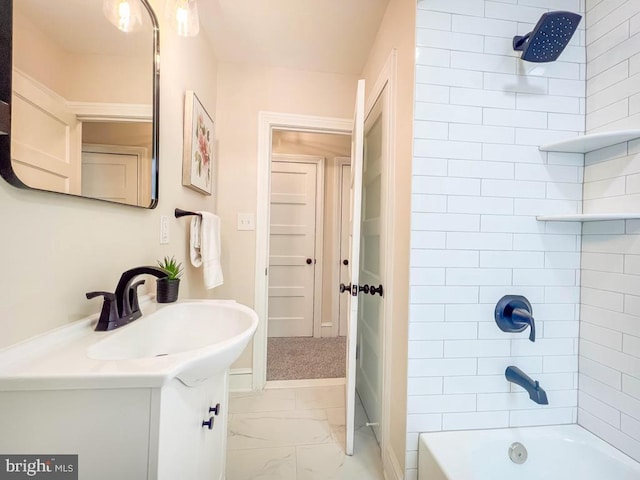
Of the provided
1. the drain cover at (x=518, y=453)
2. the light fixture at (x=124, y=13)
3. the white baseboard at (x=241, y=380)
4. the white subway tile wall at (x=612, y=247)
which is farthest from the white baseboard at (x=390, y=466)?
the light fixture at (x=124, y=13)

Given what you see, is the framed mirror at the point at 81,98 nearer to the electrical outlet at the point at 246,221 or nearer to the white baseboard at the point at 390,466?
the electrical outlet at the point at 246,221

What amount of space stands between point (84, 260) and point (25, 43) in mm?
536

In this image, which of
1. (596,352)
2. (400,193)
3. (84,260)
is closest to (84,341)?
(84,260)

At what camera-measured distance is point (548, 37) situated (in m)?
0.91

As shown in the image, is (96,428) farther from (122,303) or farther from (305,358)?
(305,358)

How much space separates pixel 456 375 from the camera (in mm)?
1068

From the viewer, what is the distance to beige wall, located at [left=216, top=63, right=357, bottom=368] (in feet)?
6.31

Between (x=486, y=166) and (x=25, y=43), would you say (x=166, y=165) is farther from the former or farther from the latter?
(x=486, y=166)

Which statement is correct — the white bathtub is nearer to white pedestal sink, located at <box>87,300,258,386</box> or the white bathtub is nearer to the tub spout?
the tub spout

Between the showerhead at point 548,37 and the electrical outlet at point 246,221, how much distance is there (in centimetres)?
165

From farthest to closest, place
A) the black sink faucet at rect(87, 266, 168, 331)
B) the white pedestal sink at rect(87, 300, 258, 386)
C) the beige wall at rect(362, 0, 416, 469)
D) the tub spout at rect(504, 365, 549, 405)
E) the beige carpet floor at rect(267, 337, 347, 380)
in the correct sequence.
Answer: the beige carpet floor at rect(267, 337, 347, 380) < the beige wall at rect(362, 0, 416, 469) < the tub spout at rect(504, 365, 549, 405) < the black sink faucet at rect(87, 266, 168, 331) < the white pedestal sink at rect(87, 300, 258, 386)

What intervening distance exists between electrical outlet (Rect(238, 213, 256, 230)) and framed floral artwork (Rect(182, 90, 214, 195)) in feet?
0.95

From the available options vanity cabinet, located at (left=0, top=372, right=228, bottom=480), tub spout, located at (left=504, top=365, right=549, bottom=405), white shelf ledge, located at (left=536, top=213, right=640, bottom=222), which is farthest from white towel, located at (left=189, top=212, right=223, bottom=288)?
white shelf ledge, located at (left=536, top=213, right=640, bottom=222)

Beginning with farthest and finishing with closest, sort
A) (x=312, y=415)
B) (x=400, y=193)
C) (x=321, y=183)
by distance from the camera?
(x=321, y=183)
(x=312, y=415)
(x=400, y=193)
